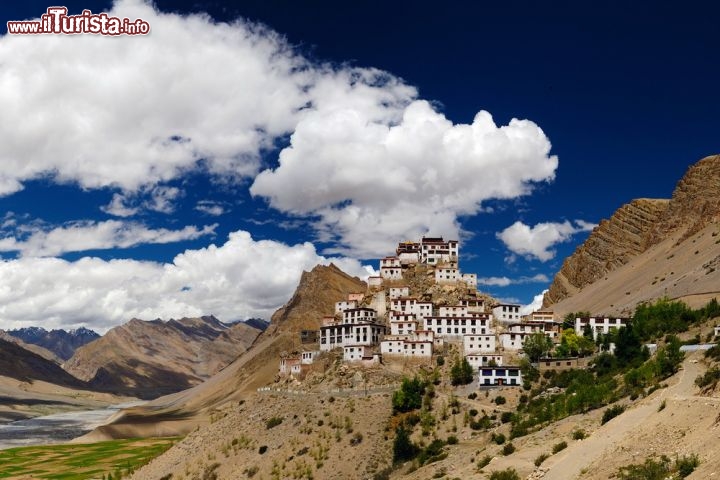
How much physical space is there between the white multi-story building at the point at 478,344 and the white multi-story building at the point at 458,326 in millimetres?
3620

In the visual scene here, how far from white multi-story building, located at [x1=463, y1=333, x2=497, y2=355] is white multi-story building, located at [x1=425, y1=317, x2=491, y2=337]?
11.9 ft

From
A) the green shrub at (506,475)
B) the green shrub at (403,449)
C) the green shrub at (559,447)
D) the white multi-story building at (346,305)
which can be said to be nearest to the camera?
the green shrub at (506,475)

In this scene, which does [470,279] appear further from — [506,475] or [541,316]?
[506,475]

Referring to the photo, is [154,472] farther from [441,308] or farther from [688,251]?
[688,251]

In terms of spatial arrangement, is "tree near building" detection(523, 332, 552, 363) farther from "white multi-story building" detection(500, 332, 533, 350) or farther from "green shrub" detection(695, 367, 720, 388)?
"green shrub" detection(695, 367, 720, 388)

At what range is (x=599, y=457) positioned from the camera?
36.8 meters

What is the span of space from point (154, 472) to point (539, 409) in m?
54.9

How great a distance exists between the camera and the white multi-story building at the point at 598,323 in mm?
98312

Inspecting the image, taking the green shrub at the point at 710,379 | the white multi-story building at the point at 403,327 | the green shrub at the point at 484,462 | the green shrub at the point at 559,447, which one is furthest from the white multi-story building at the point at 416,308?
the green shrub at the point at 710,379

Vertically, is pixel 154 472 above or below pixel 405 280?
below

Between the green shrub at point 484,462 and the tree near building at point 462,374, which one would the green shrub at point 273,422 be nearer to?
the tree near building at point 462,374

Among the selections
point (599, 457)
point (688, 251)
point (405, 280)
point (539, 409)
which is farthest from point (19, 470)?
point (688, 251)

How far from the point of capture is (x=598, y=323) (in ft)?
325

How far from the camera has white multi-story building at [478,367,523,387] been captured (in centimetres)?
8169
